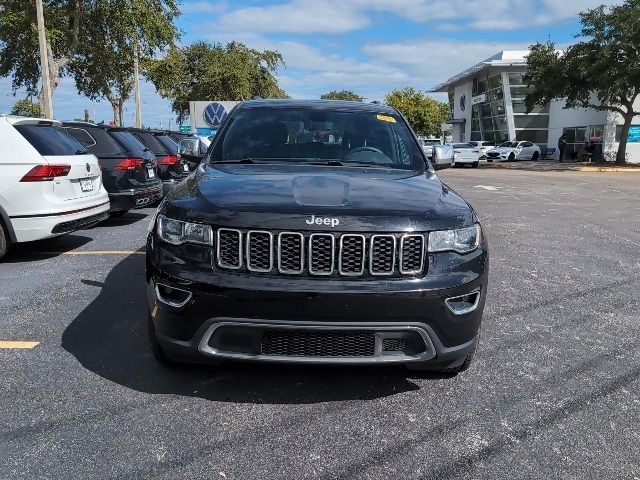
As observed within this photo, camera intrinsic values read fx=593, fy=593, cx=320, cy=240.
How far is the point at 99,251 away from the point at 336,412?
5180 mm

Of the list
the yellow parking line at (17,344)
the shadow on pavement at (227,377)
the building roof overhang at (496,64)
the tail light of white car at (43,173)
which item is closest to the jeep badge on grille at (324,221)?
the shadow on pavement at (227,377)

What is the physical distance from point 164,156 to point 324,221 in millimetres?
9590

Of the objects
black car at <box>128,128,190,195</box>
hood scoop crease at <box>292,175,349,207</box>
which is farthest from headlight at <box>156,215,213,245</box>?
black car at <box>128,128,190,195</box>

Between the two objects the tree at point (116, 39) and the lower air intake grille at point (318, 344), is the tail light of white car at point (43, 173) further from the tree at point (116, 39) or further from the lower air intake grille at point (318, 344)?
the tree at point (116, 39)

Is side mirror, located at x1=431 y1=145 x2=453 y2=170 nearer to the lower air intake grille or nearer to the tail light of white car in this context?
the lower air intake grille

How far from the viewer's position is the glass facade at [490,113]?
2089 inches

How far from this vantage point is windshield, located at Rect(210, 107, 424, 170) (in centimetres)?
448

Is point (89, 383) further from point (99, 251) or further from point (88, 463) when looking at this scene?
point (99, 251)

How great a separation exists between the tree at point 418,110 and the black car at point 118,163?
75675 millimetres

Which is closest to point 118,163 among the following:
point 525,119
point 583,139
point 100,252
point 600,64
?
point 100,252

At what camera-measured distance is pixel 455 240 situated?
322 cm

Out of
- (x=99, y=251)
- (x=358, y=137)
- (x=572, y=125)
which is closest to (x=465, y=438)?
(x=358, y=137)

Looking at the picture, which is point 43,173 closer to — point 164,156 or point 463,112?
point 164,156

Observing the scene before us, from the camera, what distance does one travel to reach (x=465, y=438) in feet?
9.92
